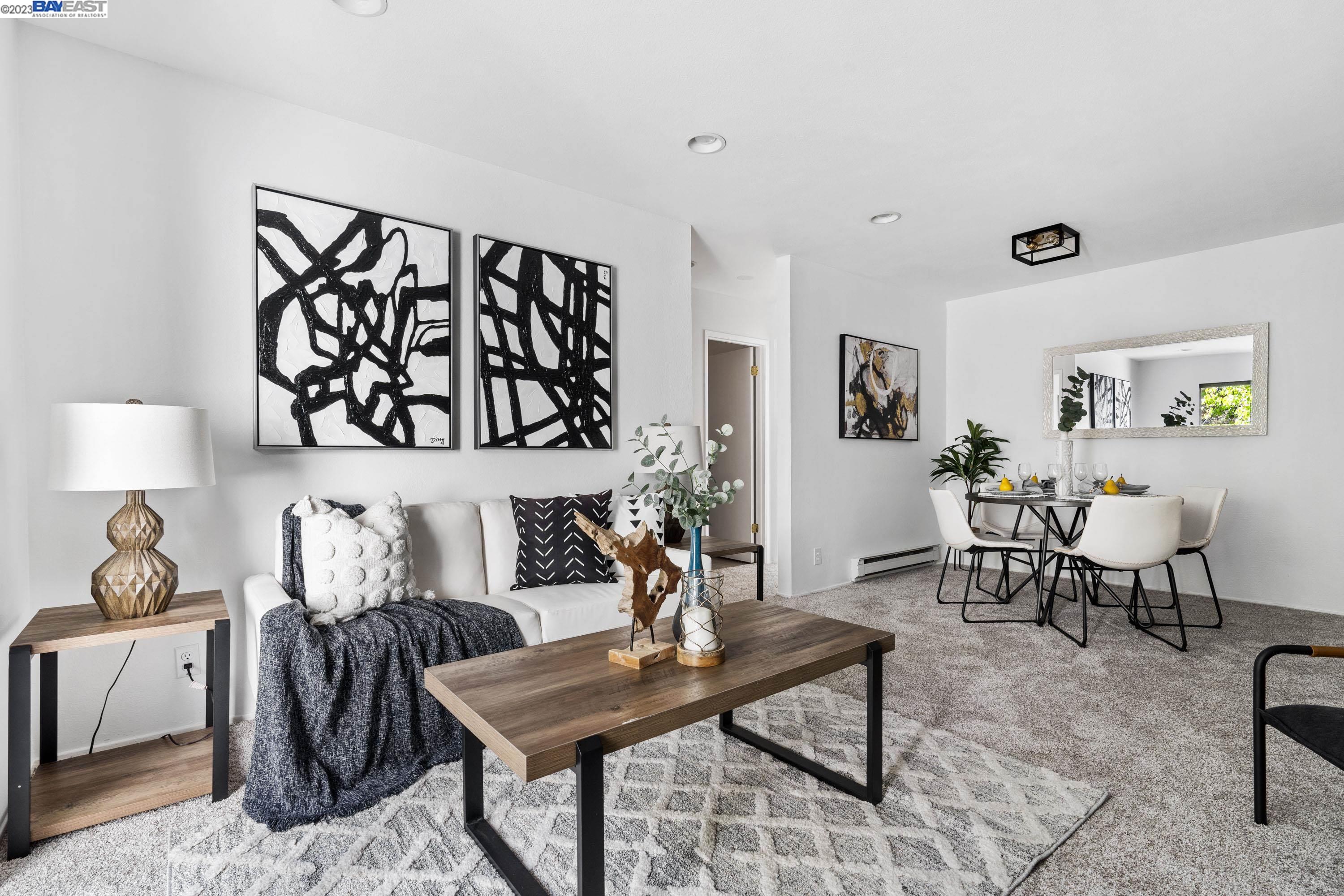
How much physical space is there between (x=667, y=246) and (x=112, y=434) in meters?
2.88

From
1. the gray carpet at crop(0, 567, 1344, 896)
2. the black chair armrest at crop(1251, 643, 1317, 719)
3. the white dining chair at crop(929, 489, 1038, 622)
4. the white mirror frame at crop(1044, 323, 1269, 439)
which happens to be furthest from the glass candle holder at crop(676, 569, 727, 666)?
the white mirror frame at crop(1044, 323, 1269, 439)

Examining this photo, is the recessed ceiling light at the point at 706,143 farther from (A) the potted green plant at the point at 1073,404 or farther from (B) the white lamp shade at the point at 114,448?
(A) the potted green plant at the point at 1073,404

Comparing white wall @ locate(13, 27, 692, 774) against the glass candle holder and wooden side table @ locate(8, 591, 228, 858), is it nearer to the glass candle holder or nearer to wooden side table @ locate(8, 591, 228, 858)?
wooden side table @ locate(8, 591, 228, 858)

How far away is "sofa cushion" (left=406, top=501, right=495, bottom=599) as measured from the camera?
2.76 metres

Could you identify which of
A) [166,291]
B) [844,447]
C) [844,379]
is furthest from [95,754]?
[844,379]

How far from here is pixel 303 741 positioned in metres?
1.92

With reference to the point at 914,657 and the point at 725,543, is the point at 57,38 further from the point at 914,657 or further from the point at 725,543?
the point at 914,657

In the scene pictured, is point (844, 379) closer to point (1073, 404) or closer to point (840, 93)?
point (1073, 404)

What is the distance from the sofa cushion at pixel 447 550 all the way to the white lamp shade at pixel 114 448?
0.92 meters

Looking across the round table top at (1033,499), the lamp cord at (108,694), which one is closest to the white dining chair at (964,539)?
the round table top at (1033,499)

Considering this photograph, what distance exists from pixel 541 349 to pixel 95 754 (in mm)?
2292

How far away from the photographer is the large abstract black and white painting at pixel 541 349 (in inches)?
126

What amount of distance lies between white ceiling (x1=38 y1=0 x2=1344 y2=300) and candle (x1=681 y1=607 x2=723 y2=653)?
6.20ft

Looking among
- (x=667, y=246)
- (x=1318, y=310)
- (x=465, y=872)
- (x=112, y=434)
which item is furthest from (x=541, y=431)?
(x=1318, y=310)
